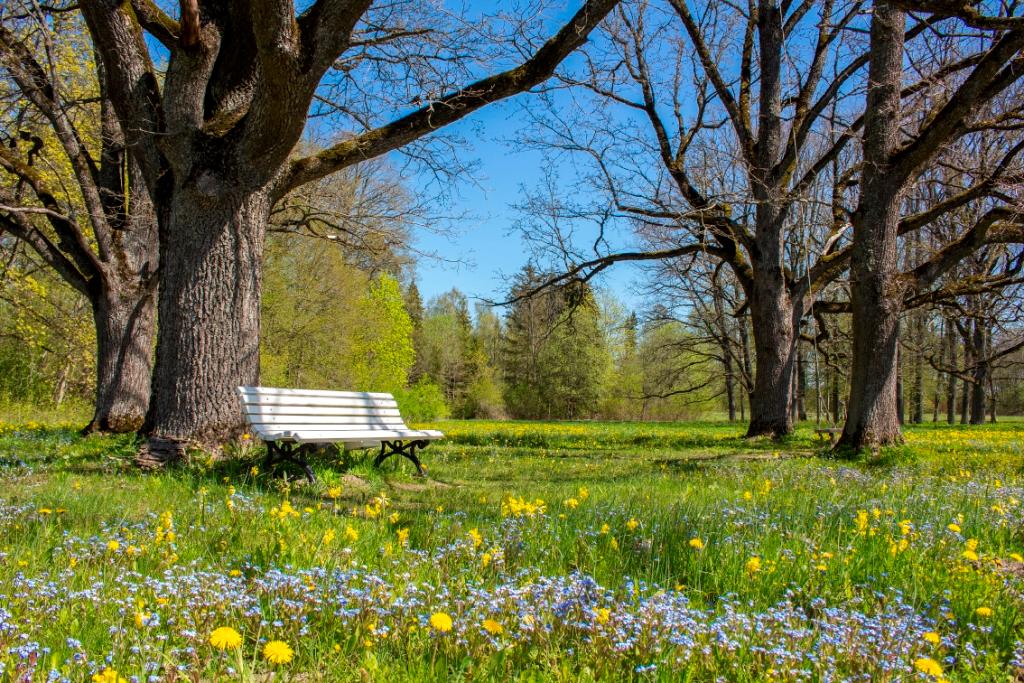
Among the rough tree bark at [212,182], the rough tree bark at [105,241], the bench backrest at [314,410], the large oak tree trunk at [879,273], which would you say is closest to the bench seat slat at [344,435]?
the bench backrest at [314,410]

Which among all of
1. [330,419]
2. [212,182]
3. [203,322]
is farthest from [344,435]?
[212,182]

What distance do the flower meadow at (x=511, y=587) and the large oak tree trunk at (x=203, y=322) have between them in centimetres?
165

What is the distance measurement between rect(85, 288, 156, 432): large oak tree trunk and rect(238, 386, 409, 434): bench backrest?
528cm

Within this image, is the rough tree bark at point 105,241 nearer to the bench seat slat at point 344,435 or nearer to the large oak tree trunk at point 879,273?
the bench seat slat at point 344,435

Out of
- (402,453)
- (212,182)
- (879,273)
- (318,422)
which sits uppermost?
(212,182)

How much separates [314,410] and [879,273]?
8.98m

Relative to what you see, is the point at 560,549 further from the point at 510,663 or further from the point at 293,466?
the point at 293,466

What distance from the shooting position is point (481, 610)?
241cm

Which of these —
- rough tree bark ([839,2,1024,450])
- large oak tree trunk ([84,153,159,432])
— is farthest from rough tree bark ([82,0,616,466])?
rough tree bark ([839,2,1024,450])

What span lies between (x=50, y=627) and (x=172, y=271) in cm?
596

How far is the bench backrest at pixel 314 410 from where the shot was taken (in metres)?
6.60

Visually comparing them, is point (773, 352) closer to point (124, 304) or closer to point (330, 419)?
point (330, 419)

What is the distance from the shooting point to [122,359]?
11.2 meters

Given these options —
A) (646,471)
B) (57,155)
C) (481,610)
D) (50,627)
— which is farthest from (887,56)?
(57,155)
